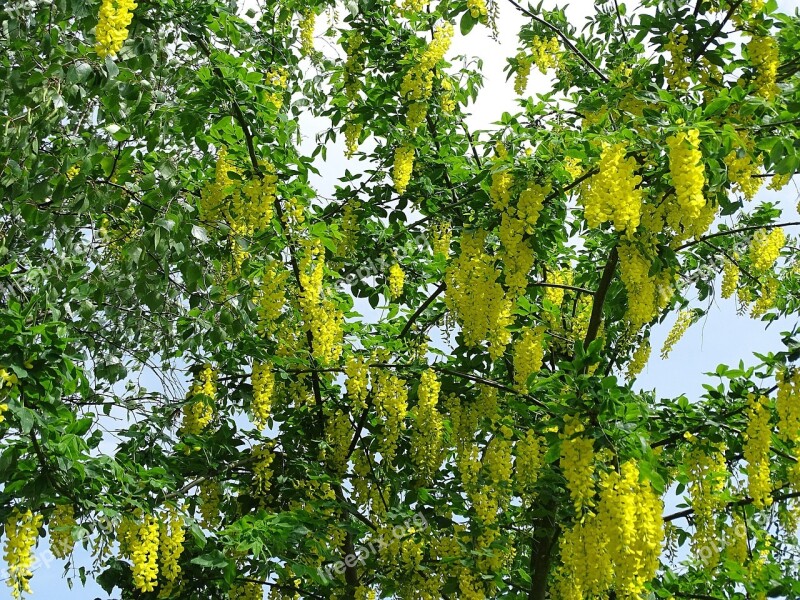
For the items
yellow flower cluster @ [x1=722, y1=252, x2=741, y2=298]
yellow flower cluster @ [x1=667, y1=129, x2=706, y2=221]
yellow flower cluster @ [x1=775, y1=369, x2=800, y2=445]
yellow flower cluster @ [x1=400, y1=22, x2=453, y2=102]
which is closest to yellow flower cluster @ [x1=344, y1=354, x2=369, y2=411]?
yellow flower cluster @ [x1=400, y1=22, x2=453, y2=102]

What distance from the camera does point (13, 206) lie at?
13.0ft

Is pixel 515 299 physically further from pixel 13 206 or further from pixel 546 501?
pixel 13 206

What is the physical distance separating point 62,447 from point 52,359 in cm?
37

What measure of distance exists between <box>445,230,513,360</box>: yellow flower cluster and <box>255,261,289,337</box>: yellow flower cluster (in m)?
0.85

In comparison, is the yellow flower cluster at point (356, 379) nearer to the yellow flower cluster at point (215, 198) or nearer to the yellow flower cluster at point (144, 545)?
the yellow flower cluster at point (215, 198)

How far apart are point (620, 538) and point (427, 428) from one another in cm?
145

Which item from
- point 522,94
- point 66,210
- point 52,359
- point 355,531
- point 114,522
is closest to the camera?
point 52,359

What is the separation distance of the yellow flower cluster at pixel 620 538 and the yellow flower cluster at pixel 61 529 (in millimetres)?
2091

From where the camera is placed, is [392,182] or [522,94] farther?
[522,94]

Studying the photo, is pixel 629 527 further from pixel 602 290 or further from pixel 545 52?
pixel 545 52

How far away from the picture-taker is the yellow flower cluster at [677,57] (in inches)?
172

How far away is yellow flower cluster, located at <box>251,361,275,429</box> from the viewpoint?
14.6 feet

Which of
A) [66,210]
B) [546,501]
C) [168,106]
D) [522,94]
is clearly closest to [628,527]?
[546,501]

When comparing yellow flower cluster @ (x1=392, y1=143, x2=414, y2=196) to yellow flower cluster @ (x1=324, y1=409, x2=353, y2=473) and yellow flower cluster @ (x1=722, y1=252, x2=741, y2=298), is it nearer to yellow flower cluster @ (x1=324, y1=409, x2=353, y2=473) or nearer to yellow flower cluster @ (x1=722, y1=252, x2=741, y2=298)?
yellow flower cluster @ (x1=324, y1=409, x2=353, y2=473)
